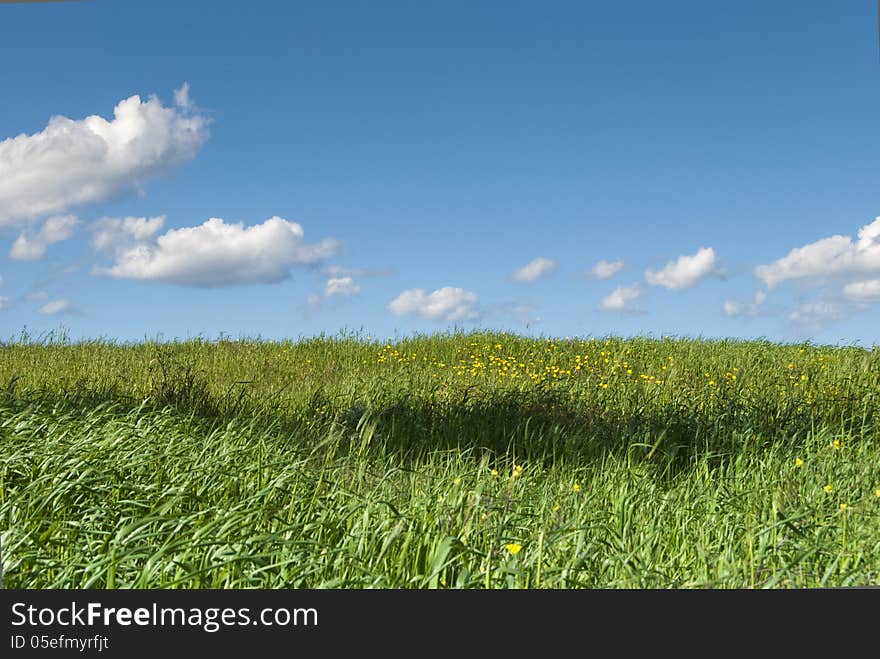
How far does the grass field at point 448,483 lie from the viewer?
2693 millimetres

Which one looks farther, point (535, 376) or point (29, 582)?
point (535, 376)

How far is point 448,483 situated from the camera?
14.6 ft

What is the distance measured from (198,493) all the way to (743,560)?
2.72 metres

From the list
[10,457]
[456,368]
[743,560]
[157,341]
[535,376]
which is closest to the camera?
[743,560]

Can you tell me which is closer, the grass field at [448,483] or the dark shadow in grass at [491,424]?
the grass field at [448,483]

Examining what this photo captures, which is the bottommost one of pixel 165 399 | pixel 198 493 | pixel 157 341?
pixel 198 493

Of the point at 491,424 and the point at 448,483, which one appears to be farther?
the point at 491,424

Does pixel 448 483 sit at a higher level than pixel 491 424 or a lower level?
lower

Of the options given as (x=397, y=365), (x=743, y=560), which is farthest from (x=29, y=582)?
(x=397, y=365)

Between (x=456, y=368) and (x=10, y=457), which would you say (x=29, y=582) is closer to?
(x=10, y=457)

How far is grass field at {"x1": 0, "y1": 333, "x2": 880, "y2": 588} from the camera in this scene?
2.69m

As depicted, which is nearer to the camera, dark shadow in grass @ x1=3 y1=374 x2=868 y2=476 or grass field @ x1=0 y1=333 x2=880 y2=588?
grass field @ x1=0 y1=333 x2=880 y2=588

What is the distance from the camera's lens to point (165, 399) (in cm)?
606

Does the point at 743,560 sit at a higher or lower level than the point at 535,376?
lower
